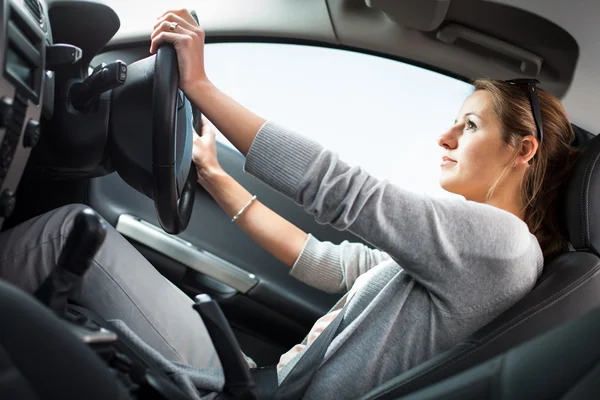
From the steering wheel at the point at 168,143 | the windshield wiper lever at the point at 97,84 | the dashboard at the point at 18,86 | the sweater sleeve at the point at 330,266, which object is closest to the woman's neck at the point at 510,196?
the sweater sleeve at the point at 330,266

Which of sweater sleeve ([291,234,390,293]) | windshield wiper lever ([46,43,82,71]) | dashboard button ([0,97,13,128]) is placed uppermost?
windshield wiper lever ([46,43,82,71])

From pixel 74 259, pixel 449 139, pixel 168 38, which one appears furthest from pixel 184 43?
pixel 449 139

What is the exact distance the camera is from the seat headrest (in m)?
1.09

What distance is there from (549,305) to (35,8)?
0.94m

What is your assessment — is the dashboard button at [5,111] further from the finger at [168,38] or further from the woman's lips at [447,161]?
the woman's lips at [447,161]

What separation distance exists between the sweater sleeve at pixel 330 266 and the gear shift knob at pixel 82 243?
68 cm

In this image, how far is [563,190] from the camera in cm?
119

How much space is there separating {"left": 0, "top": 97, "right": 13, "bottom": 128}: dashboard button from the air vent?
0.21m

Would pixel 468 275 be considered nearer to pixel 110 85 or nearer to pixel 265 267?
pixel 110 85

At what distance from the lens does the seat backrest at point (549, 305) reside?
997mm

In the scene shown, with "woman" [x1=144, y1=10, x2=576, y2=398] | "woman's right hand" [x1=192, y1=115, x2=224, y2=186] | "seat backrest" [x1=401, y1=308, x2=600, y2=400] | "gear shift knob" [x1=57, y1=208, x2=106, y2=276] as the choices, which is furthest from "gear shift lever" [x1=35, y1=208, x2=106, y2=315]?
"woman's right hand" [x1=192, y1=115, x2=224, y2=186]

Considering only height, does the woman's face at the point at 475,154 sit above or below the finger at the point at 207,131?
above

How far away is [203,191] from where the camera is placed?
1.77m

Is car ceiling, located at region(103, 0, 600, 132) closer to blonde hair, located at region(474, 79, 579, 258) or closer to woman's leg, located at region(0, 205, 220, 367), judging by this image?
blonde hair, located at region(474, 79, 579, 258)
